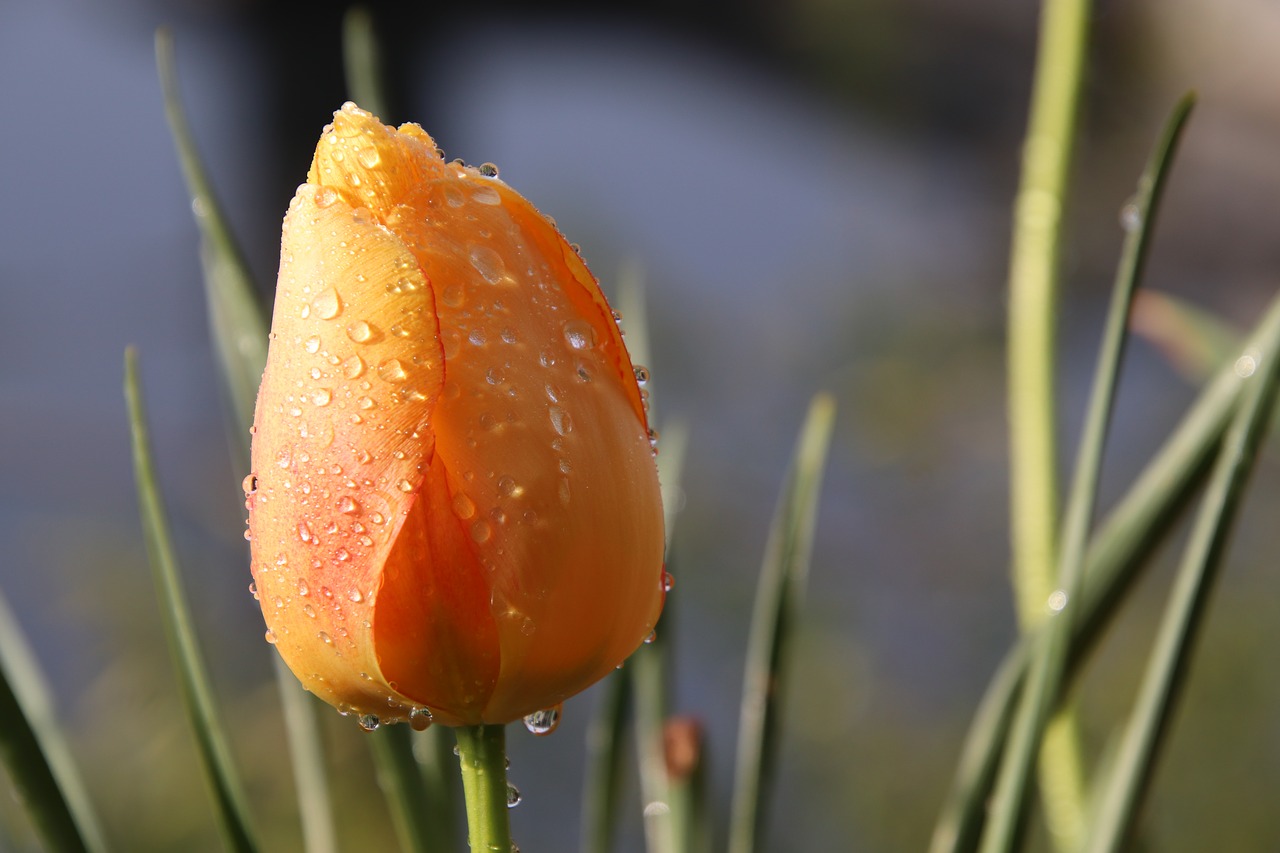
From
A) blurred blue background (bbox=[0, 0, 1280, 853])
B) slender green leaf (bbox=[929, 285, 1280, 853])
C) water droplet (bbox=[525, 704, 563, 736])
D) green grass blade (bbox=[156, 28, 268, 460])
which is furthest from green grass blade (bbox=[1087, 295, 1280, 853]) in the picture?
blurred blue background (bbox=[0, 0, 1280, 853])

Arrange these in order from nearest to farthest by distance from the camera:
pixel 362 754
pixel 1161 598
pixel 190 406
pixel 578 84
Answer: pixel 362 754 < pixel 1161 598 < pixel 190 406 < pixel 578 84

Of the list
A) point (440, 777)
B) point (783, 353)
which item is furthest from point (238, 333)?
point (783, 353)

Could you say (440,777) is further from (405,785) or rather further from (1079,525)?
(1079,525)

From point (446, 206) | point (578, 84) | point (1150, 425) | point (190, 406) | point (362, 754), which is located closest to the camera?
point (446, 206)

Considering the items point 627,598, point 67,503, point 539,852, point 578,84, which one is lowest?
point 539,852

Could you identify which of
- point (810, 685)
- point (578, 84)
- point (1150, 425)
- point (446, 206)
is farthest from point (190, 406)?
point (446, 206)

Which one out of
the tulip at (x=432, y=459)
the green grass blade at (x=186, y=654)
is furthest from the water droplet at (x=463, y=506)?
the green grass blade at (x=186, y=654)

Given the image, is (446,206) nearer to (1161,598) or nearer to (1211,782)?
(1211,782)
